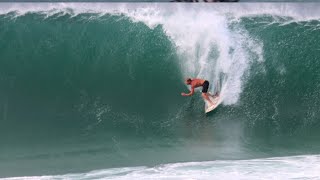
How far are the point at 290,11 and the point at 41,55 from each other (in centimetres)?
353

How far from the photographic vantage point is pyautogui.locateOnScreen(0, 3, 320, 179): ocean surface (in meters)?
7.42

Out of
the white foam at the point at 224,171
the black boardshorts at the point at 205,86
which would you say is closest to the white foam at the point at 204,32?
the black boardshorts at the point at 205,86

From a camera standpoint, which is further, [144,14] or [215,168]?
[144,14]

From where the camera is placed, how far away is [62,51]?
25.4 ft

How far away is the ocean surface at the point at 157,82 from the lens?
7418 mm

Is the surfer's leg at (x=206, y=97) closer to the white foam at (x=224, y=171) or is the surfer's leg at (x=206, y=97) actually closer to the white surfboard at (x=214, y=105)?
the white surfboard at (x=214, y=105)

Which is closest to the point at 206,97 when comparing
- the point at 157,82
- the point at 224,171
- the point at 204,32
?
the point at 157,82

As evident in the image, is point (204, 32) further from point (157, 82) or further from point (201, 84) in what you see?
point (157, 82)

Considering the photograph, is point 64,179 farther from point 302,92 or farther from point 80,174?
point 302,92

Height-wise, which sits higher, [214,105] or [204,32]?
[204,32]

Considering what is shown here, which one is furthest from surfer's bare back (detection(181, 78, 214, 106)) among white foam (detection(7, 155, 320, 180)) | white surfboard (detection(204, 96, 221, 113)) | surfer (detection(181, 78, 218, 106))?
white foam (detection(7, 155, 320, 180))

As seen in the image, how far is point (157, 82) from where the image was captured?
7910mm

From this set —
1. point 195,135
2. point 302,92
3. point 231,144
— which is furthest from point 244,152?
point 302,92

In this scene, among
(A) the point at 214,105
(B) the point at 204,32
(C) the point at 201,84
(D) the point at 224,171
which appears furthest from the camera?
(B) the point at 204,32
